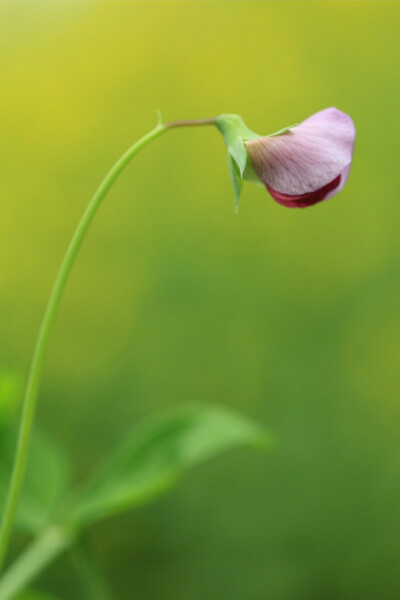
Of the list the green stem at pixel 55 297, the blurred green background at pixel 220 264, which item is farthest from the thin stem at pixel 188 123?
the blurred green background at pixel 220 264

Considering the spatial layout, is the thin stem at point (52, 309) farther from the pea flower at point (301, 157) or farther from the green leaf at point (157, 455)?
the green leaf at point (157, 455)

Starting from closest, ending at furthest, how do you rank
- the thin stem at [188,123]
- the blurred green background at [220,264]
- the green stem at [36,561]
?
the thin stem at [188,123] < the green stem at [36,561] < the blurred green background at [220,264]

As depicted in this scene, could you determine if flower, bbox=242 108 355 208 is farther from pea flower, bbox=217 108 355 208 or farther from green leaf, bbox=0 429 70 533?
green leaf, bbox=0 429 70 533

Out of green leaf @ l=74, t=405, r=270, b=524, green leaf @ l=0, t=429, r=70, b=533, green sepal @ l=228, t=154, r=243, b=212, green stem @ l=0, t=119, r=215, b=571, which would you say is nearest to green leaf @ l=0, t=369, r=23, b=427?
green leaf @ l=0, t=429, r=70, b=533

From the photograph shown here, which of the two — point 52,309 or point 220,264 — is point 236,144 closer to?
point 52,309

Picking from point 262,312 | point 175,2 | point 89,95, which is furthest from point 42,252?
point 175,2

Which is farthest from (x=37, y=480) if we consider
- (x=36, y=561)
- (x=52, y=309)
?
(x=52, y=309)

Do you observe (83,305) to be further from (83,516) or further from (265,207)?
(83,516)
